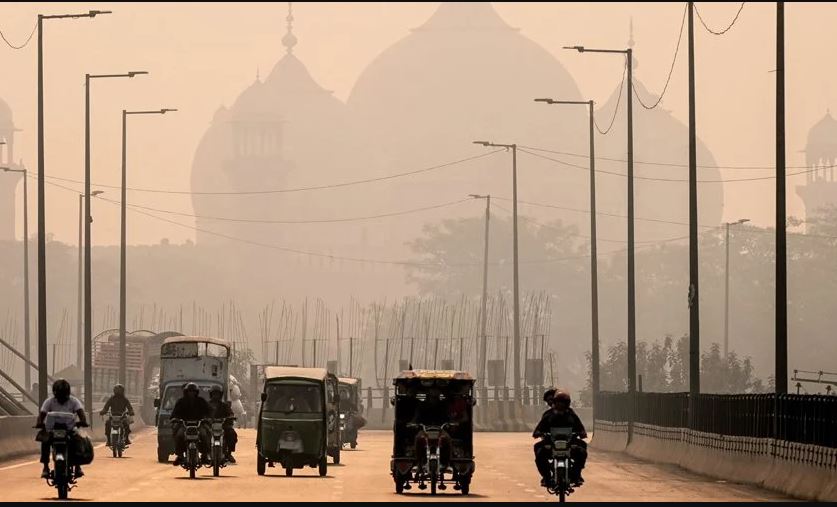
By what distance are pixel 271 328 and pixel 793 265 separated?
34076 millimetres

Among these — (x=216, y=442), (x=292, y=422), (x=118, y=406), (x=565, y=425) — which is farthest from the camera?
(x=118, y=406)

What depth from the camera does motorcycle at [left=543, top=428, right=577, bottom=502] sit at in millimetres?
30219

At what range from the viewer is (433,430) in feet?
114

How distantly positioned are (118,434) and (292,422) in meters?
9.98

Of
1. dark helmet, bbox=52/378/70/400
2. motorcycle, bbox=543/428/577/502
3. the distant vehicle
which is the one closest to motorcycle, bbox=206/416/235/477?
Answer: dark helmet, bbox=52/378/70/400

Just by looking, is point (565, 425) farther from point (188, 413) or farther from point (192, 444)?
point (192, 444)

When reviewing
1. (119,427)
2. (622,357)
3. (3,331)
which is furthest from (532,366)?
(3,331)

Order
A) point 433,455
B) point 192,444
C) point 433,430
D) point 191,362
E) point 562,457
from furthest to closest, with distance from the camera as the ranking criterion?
point 191,362
point 192,444
point 433,430
point 433,455
point 562,457

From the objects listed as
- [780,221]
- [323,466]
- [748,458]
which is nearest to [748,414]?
[748,458]

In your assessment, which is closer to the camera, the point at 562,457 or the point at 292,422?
the point at 562,457

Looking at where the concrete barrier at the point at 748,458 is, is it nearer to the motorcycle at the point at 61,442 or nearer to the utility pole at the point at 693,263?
the utility pole at the point at 693,263

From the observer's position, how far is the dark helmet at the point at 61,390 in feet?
101

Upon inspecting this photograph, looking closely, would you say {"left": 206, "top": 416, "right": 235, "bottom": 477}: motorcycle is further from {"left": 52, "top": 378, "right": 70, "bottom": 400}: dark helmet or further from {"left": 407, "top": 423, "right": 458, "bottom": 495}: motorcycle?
{"left": 52, "top": 378, "right": 70, "bottom": 400}: dark helmet

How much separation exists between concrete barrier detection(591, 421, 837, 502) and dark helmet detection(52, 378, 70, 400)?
375 inches
